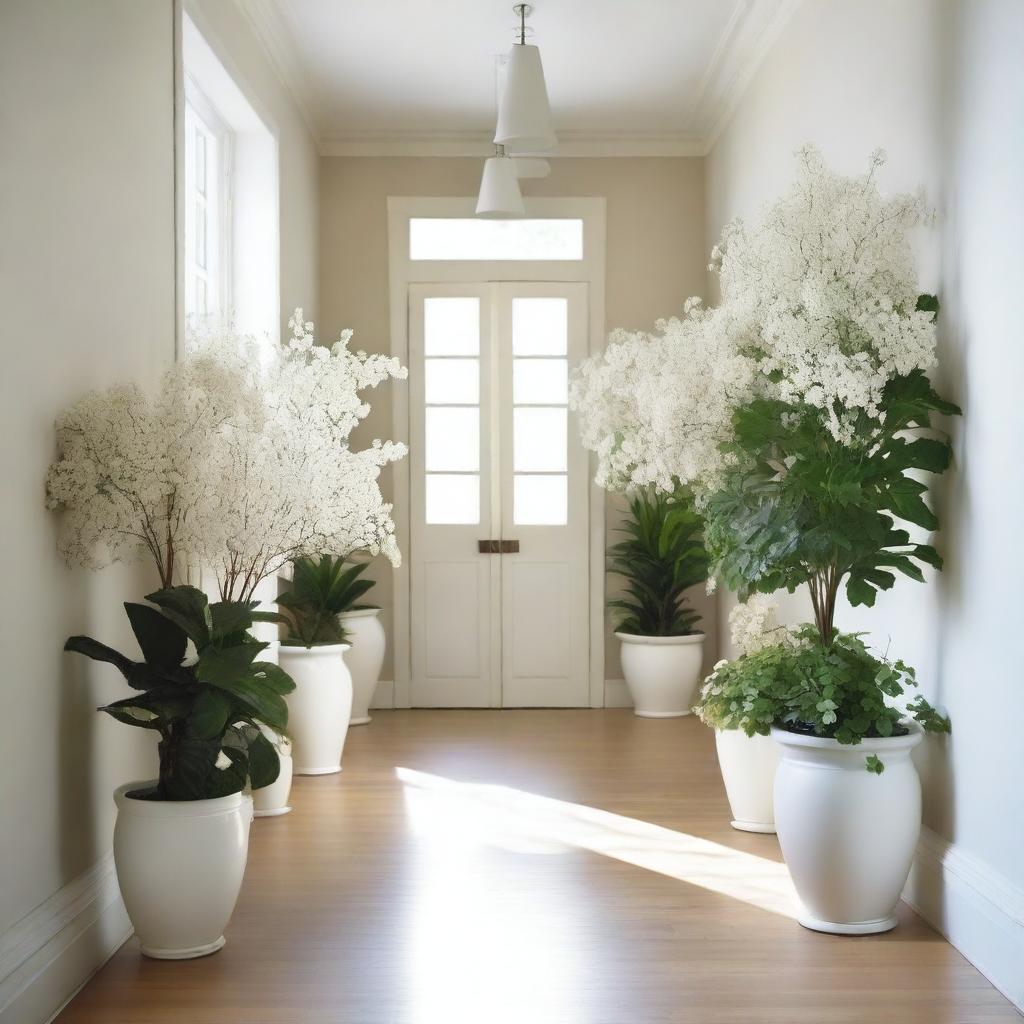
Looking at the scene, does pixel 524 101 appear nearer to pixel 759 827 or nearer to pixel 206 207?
pixel 206 207

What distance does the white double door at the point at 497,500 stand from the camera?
24.2 ft

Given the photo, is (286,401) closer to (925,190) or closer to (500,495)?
(925,190)

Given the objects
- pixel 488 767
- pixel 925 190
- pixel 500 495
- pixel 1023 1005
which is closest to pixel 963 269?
pixel 925 190

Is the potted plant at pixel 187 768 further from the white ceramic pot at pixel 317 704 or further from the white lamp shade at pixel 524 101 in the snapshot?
the white lamp shade at pixel 524 101

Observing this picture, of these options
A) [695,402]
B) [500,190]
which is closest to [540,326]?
[500,190]

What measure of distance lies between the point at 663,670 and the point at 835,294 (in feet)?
12.9

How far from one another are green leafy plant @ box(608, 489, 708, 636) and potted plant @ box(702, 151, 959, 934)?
341 cm

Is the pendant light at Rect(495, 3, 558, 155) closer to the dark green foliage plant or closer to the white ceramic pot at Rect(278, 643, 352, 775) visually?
the dark green foliage plant

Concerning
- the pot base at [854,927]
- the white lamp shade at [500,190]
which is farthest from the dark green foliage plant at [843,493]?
the white lamp shade at [500,190]

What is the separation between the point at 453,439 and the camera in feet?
24.3

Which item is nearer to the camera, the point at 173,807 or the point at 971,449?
the point at 173,807

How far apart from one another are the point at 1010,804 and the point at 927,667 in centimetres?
66

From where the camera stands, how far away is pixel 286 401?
3.72 metres

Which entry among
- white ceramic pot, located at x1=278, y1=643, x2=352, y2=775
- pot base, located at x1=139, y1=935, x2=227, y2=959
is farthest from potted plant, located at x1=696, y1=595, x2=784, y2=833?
pot base, located at x1=139, y1=935, x2=227, y2=959
